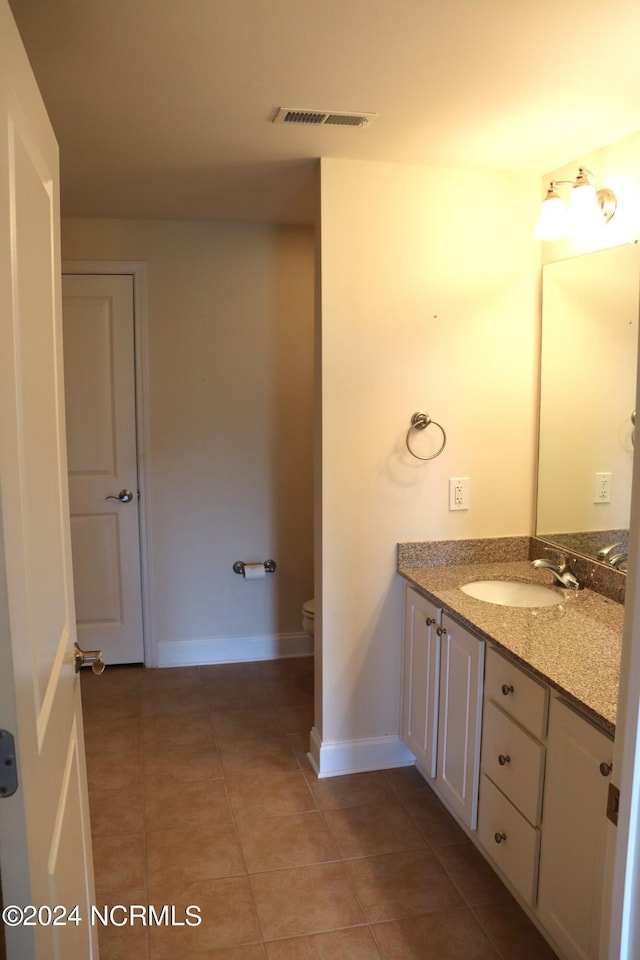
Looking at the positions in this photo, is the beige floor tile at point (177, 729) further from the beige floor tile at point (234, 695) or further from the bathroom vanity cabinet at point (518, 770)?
the bathroom vanity cabinet at point (518, 770)

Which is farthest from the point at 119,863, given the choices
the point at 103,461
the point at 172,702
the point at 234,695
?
A: the point at 103,461

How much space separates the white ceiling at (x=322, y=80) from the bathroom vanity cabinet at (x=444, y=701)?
1.56 m

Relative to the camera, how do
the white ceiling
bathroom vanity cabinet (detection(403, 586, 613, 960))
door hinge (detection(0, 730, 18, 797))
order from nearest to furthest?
door hinge (detection(0, 730, 18, 797))
the white ceiling
bathroom vanity cabinet (detection(403, 586, 613, 960))

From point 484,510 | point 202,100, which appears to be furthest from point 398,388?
point 202,100

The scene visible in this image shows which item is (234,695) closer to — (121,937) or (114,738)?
(114,738)

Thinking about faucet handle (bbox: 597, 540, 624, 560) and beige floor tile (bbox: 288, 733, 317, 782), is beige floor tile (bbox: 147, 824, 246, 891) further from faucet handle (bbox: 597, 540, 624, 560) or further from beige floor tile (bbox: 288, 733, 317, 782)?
faucet handle (bbox: 597, 540, 624, 560)

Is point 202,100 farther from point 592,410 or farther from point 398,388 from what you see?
point 592,410

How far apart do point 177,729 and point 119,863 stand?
94 centimetres

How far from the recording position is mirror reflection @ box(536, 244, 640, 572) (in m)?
2.43

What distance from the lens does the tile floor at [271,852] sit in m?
2.08

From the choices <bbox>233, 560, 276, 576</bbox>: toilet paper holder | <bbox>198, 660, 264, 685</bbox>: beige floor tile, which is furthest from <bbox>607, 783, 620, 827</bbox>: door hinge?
<bbox>233, 560, 276, 576</bbox>: toilet paper holder

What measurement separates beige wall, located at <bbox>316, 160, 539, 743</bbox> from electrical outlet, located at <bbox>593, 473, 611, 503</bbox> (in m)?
0.42

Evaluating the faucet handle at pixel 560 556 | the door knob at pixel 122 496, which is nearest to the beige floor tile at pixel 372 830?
the faucet handle at pixel 560 556

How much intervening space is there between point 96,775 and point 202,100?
2436 millimetres
